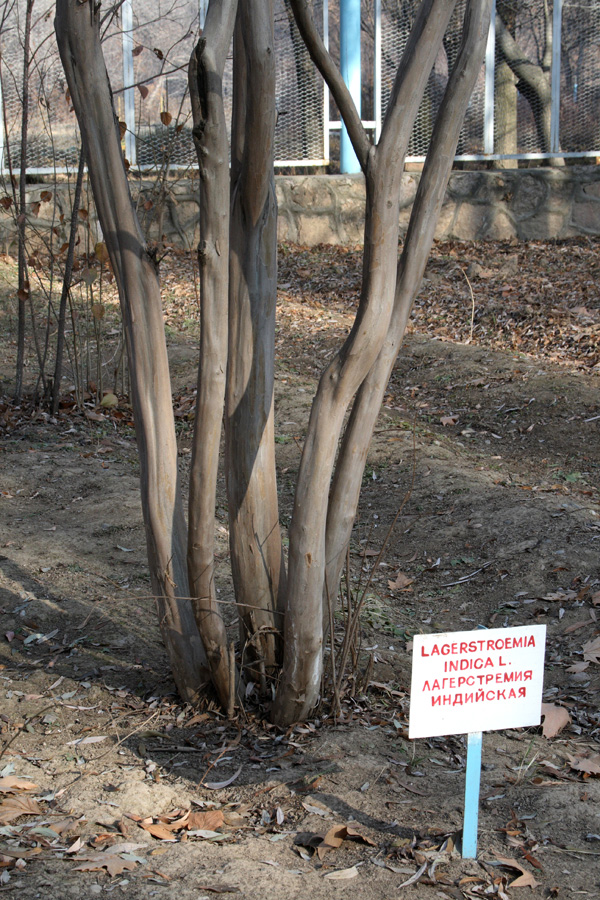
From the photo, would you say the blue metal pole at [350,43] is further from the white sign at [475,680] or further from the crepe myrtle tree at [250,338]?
the white sign at [475,680]

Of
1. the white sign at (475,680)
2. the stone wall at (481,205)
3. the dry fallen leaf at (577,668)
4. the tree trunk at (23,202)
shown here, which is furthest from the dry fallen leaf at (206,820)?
the stone wall at (481,205)

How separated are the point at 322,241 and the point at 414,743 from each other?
33.2ft

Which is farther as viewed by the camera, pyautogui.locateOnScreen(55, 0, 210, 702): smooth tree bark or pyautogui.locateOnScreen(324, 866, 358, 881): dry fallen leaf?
pyautogui.locateOnScreen(55, 0, 210, 702): smooth tree bark

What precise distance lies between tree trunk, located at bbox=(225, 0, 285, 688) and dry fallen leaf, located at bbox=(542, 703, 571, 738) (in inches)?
43.4

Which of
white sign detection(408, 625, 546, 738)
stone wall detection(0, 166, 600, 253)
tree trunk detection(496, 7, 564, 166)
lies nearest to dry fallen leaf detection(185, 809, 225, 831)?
white sign detection(408, 625, 546, 738)

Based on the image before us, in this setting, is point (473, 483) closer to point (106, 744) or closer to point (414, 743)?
point (414, 743)

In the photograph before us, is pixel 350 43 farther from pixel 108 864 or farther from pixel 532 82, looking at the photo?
pixel 108 864

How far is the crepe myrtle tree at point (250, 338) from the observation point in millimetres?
2771

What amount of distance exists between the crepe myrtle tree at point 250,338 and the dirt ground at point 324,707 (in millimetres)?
273

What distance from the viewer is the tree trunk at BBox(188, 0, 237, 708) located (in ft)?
8.43

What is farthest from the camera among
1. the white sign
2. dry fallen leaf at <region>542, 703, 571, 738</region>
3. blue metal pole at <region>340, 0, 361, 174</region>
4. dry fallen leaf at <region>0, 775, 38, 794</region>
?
blue metal pole at <region>340, 0, 361, 174</region>

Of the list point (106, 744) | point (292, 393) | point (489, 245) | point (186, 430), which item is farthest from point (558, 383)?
point (106, 744)

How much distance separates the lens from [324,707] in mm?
3285

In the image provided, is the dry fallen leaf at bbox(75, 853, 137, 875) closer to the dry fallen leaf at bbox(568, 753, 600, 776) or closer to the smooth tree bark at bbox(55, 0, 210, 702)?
the smooth tree bark at bbox(55, 0, 210, 702)
